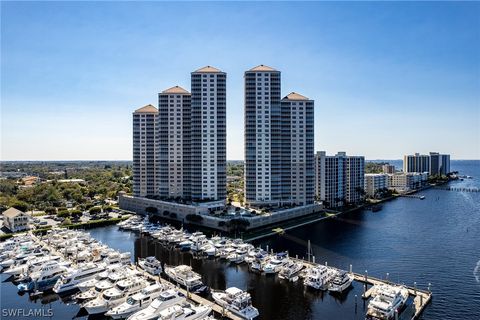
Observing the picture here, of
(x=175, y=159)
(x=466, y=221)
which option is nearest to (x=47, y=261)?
(x=175, y=159)

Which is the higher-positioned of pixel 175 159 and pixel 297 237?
pixel 175 159

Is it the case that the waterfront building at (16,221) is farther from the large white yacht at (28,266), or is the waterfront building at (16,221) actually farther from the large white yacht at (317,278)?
the large white yacht at (317,278)

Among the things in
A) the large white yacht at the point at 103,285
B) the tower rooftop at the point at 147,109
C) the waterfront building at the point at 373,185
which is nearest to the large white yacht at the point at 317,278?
the large white yacht at the point at 103,285

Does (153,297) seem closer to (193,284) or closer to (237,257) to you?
(193,284)

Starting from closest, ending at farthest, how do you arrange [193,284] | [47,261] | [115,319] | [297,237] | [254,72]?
[115,319] → [193,284] → [47,261] → [297,237] → [254,72]

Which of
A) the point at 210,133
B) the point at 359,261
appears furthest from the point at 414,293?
the point at 210,133
